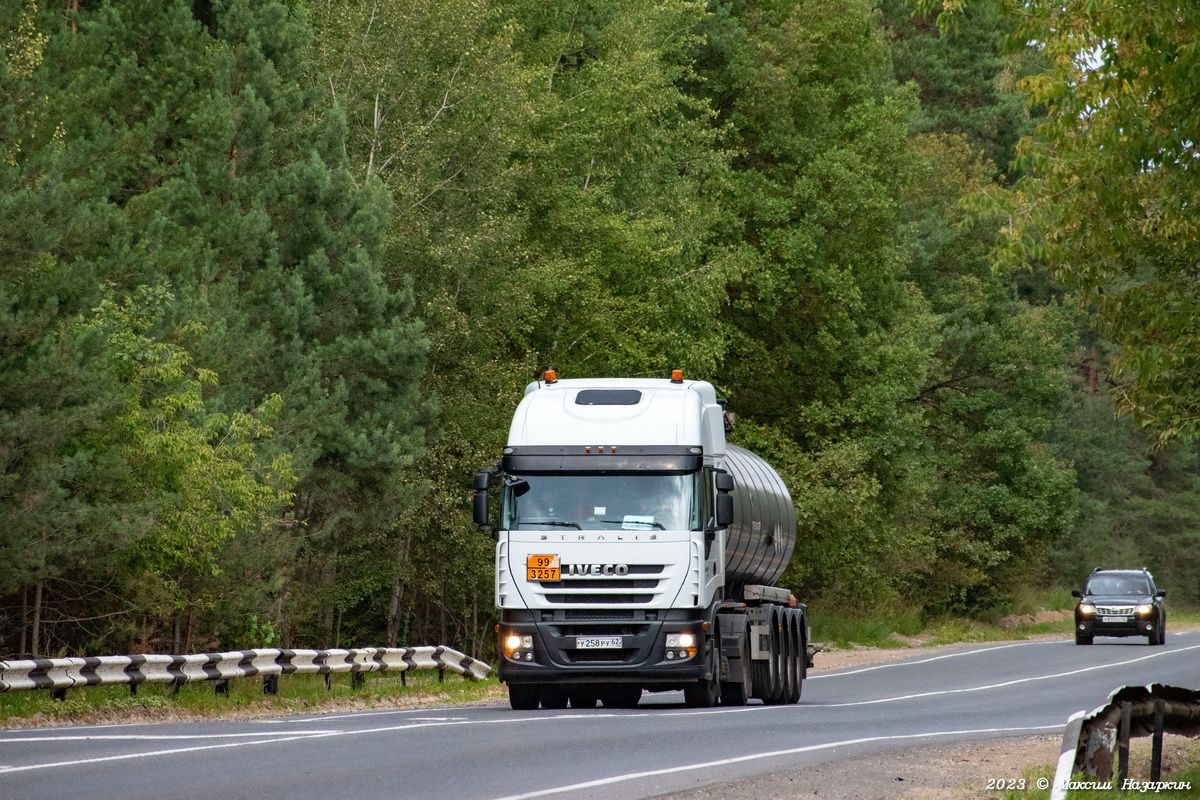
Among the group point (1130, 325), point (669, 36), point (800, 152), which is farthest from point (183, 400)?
point (800, 152)

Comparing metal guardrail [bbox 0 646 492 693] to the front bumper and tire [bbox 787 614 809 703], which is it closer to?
tire [bbox 787 614 809 703]

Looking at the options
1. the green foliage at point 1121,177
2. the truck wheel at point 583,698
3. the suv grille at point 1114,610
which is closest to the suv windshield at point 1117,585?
the suv grille at point 1114,610

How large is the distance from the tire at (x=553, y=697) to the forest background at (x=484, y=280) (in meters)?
4.60

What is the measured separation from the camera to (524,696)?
2078 cm

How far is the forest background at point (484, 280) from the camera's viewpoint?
19.7m

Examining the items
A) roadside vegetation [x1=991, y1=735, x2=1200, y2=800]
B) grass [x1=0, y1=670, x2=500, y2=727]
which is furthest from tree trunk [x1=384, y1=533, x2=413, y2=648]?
roadside vegetation [x1=991, y1=735, x2=1200, y2=800]

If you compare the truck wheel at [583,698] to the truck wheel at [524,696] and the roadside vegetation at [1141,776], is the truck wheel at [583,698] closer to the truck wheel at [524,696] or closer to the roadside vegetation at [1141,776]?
the truck wheel at [524,696]

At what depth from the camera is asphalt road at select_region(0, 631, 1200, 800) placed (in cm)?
1105

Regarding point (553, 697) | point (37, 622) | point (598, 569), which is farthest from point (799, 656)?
point (37, 622)

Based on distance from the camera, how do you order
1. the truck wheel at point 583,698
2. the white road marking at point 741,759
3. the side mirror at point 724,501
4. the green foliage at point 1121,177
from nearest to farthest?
the white road marking at point 741,759 → the green foliage at point 1121,177 → the side mirror at point 724,501 → the truck wheel at point 583,698

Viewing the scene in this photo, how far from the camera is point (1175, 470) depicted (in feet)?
318

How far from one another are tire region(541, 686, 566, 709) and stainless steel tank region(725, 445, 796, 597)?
244 centimetres

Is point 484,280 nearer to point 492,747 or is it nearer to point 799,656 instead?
point 799,656

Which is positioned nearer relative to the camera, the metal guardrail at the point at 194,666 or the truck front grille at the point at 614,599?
the metal guardrail at the point at 194,666
